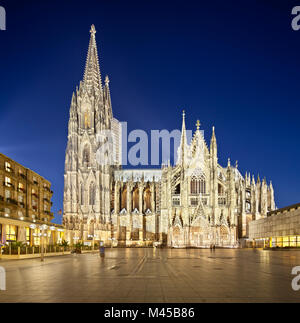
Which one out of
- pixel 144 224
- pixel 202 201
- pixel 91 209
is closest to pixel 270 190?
pixel 202 201

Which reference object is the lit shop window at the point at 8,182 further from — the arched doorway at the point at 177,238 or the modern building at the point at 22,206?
the arched doorway at the point at 177,238

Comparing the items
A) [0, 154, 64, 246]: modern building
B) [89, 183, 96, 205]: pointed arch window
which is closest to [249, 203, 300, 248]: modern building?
[0, 154, 64, 246]: modern building

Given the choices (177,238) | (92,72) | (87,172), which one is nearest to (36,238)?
(177,238)

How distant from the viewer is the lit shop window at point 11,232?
139 feet

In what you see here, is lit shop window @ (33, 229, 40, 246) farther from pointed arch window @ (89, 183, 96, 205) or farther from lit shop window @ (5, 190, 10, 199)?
pointed arch window @ (89, 183, 96, 205)

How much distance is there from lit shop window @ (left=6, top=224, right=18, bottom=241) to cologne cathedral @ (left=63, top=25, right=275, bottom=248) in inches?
1485

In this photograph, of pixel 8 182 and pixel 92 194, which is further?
pixel 92 194

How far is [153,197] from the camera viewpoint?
98.1 metres

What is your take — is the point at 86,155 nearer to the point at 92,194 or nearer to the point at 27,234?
the point at 92,194

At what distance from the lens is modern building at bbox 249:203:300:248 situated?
180 ft

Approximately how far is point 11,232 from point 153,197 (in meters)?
57.2

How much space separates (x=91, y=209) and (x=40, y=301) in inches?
3161

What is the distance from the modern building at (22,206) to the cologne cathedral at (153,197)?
19.8 metres
